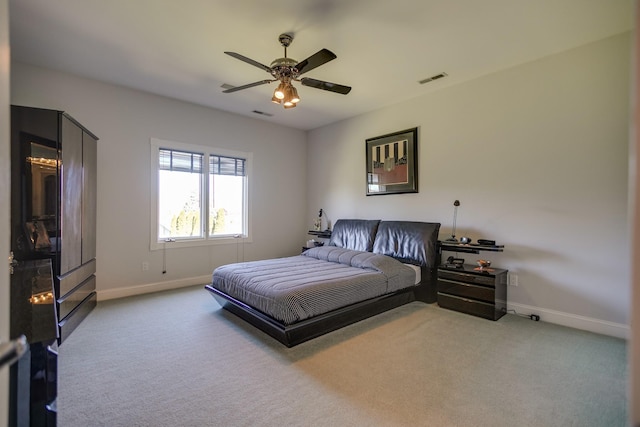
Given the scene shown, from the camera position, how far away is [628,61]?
2.87 meters

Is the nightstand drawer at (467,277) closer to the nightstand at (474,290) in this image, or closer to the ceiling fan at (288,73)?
the nightstand at (474,290)

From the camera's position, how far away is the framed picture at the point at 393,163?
4574 millimetres

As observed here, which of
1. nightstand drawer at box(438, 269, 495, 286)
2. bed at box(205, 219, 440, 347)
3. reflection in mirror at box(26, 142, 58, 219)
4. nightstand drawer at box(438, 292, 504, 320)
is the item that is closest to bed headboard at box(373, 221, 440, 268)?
bed at box(205, 219, 440, 347)

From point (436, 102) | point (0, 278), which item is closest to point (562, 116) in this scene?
point (436, 102)

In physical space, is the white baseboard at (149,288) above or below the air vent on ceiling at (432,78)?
below

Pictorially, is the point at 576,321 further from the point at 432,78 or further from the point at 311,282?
the point at 432,78

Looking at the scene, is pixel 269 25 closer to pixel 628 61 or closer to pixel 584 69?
pixel 584 69

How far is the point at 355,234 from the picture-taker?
16.2 ft

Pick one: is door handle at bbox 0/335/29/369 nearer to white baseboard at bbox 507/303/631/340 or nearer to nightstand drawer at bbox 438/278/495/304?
nightstand drawer at bbox 438/278/495/304

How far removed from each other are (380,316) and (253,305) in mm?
1452

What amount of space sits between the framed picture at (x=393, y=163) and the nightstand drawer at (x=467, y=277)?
4.44ft

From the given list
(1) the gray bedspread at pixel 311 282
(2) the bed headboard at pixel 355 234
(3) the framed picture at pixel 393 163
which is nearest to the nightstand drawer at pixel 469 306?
(1) the gray bedspread at pixel 311 282

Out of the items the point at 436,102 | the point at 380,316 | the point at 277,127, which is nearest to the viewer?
the point at 380,316

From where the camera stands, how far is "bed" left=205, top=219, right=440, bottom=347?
2.72 m
